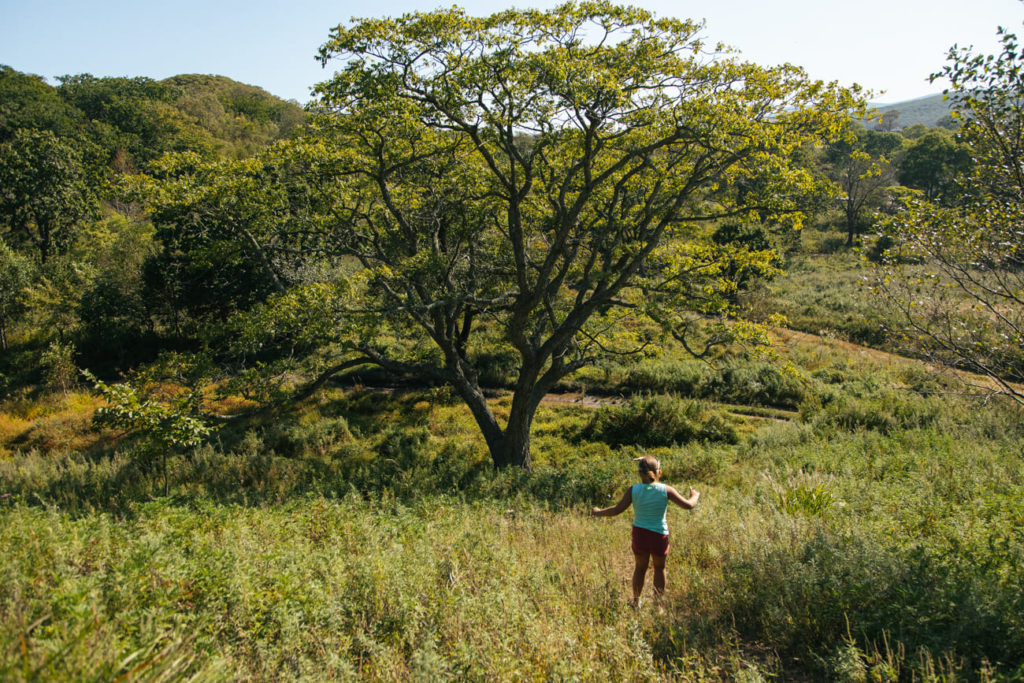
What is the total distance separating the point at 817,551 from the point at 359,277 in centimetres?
762

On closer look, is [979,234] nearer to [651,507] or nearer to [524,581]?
[651,507]

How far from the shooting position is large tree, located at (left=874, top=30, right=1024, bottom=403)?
6.86 meters

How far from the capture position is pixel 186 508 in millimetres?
6426

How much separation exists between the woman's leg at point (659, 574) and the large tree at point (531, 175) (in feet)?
17.3

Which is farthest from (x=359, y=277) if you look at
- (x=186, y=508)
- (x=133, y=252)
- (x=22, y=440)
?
(x=133, y=252)

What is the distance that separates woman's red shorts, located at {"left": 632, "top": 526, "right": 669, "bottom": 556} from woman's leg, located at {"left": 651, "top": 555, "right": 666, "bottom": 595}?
6cm

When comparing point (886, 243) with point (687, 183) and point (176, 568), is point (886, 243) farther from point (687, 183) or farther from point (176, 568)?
point (176, 568)

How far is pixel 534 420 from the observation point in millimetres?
16656

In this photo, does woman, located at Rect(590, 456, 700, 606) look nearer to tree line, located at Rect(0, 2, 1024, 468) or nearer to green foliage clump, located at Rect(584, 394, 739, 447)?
tree line, located at Rect(0, 2, 1024, 468)

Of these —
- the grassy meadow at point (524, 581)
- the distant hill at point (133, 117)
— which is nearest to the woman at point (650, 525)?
the grassy meadow at point (524, 581)

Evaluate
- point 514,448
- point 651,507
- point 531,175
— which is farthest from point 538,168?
point 651,507

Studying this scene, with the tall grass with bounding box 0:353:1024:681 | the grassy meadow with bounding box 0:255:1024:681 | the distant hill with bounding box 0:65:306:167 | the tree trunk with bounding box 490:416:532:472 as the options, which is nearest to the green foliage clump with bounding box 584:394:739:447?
the tree trunk with bounding box 490:416:532:472

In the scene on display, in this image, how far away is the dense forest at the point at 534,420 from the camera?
12.3ft

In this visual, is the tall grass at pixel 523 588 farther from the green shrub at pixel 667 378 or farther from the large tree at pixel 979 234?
the green shrub at pixel 667 378
